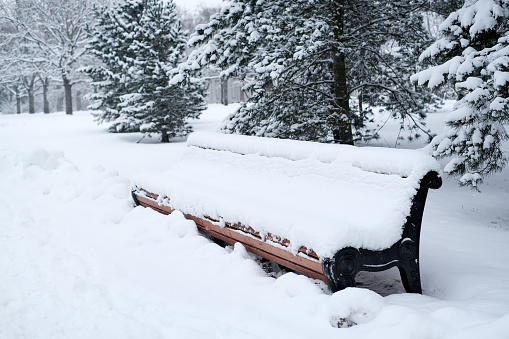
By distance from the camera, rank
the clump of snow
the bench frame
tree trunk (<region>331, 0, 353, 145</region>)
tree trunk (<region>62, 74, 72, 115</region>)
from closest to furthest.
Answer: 1. the clump of snow
2. the bench frame
3. tree trunk (<region>331, 0, 353, 145</region>)
4. tree trunk (<region>62, 74, 72, 115</region>)

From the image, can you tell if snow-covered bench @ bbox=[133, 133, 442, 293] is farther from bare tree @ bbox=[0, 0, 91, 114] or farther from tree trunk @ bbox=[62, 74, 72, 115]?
tree trunk @ bbox=[62, 74, 72, 115]

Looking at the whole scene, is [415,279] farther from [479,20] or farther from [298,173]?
[479,20]

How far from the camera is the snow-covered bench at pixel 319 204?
9.37ft

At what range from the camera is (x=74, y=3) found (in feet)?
96.5

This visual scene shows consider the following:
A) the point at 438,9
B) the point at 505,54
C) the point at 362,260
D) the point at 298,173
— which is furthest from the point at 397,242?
the point at 438,9

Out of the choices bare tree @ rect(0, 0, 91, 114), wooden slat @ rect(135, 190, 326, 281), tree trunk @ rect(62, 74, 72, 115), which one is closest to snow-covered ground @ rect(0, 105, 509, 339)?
wooden slat @ rect(135, 190, 326, 281)

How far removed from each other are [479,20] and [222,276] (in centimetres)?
419

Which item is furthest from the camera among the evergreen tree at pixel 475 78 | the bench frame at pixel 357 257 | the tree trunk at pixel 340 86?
the tree trunk at pixel 340 86

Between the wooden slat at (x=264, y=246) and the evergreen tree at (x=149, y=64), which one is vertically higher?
the evergreen tree at (x=149, y=64)

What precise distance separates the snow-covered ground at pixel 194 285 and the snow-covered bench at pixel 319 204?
18 centimetres

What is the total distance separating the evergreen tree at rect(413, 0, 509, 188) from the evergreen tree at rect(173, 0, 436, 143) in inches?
94.2

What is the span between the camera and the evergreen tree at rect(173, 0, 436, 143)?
298 inches

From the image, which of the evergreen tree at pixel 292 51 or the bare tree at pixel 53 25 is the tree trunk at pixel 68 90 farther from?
the evergreen tree at pixel 292 51

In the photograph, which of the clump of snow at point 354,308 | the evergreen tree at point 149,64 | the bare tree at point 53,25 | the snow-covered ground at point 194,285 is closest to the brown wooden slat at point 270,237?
the snow-covered ground at point 194,285
